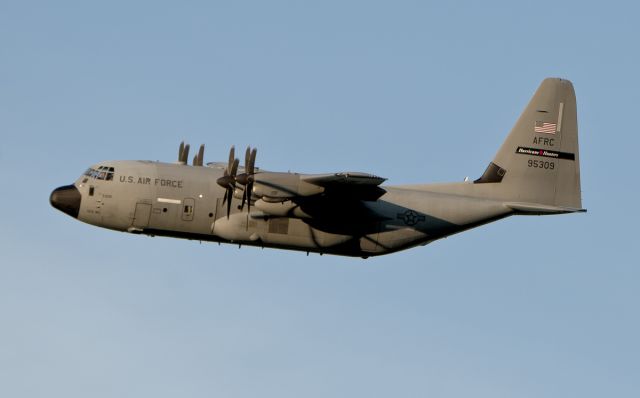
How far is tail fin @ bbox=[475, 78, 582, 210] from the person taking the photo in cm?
3744

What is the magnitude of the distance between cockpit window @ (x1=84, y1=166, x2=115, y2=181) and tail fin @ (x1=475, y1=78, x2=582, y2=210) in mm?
13083

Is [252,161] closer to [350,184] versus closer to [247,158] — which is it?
[247,158]

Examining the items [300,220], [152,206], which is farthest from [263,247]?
[152,206]

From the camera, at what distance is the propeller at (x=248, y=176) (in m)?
33.5

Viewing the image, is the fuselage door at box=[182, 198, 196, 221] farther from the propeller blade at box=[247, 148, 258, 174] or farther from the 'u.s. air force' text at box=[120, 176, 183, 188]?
the propeller blade at box=[247, 148, 258, 174]

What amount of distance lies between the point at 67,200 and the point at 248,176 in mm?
6641

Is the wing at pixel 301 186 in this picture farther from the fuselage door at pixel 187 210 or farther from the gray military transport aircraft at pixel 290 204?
the fuselage door at pixel 187 210

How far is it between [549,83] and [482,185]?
4.53 metres

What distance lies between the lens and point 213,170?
36156 millimetres

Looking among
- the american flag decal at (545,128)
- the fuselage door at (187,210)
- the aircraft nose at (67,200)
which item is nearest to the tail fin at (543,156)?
the american flag decal at (545,128)

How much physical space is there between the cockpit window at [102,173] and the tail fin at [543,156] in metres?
13.1

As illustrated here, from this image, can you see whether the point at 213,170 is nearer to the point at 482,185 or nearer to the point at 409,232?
the point at 409,232

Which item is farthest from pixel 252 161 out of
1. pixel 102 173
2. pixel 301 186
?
pixel 102 173

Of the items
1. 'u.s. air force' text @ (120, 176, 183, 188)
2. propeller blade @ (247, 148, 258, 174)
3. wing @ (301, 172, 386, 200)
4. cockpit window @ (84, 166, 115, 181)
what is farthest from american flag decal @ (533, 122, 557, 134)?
cockpit window @ (84, 166, 115, 181)
